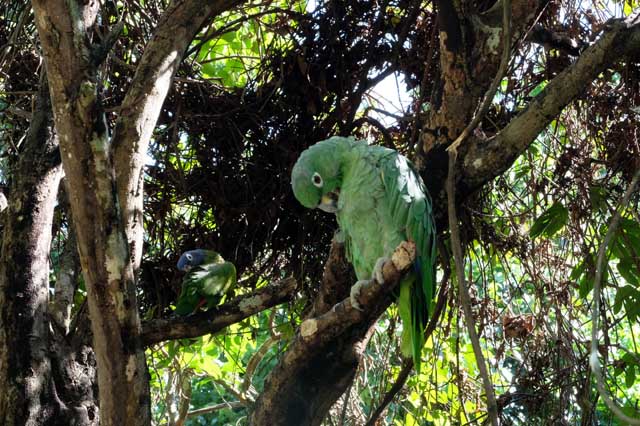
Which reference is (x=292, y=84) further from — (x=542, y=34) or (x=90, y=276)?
(x=90, y=276)

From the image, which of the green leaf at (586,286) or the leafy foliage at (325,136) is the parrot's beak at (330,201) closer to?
the leafy foliage at (325,136)

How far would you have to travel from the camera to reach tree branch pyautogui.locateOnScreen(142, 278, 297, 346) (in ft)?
7.92

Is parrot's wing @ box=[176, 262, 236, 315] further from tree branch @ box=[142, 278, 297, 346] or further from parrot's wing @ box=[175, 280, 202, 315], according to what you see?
tree branch @ box=[142, 278, 297, 346]

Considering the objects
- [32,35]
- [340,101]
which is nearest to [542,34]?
[340,101]

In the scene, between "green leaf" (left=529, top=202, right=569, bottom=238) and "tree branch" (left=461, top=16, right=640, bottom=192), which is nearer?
"tree branch" (left=461, top=16, right=640, bottom=192)

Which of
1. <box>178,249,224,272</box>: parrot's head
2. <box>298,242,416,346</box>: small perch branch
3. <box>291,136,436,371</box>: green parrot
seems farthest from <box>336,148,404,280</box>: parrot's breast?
<box>178,249,224,272</box>: parrot's head

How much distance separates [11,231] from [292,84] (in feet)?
4.57

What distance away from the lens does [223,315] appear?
8.53 ft

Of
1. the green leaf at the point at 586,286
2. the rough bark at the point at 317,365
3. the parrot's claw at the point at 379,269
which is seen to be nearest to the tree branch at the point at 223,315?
the rough bark at the point at 317,365

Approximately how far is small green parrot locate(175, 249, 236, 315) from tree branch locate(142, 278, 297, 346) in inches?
11.6

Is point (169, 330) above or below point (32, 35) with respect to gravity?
below

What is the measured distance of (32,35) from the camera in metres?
3.51

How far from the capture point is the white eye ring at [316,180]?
8.10 feet

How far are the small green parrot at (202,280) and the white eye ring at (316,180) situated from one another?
0.70 m
